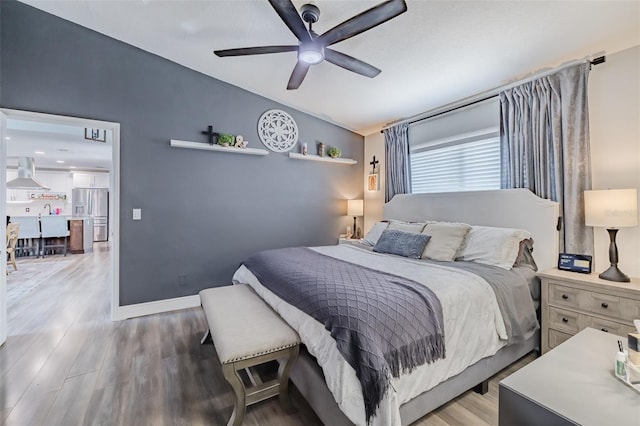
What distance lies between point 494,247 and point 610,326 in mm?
887

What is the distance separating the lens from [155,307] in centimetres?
332

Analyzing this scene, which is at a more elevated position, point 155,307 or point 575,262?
point 575,262

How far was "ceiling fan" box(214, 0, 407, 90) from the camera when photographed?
65.7 inches

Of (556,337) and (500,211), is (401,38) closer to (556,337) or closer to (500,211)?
(500,211)

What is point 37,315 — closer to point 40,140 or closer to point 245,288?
point 245,288

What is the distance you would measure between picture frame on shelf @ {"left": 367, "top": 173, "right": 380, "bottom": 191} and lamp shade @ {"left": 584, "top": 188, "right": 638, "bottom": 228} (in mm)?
2800

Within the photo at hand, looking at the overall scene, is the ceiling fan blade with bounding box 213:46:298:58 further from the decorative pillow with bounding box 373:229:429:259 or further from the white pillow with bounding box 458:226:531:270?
the white pillow with bounding box 458:226:531:270

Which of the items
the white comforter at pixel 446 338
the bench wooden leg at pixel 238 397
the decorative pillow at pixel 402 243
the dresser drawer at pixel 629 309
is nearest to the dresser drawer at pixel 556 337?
the dresser drawer at pixel 629 309

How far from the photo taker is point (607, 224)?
6.75 ft

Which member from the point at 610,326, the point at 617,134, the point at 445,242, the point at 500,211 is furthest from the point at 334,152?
the point at 610,326

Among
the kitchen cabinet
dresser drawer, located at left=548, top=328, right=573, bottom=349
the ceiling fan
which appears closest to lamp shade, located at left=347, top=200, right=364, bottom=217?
the ceiling fan

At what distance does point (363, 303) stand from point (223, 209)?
2.83 metres

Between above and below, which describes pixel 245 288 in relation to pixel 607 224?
below

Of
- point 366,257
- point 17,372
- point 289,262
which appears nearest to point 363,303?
point 289,262
